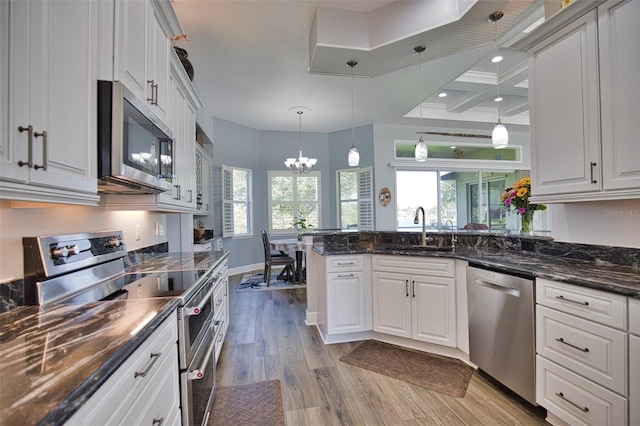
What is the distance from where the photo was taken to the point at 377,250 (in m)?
2.86

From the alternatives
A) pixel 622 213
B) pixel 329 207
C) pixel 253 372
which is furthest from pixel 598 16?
pixel 329 207

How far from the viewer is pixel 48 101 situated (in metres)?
0.91

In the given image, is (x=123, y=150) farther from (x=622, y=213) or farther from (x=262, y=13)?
(x=622, y=213)

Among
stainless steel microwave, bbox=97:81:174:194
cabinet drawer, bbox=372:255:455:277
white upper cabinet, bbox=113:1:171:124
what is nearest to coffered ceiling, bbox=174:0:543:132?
white upper cabinet, bbox=113:1:171:124

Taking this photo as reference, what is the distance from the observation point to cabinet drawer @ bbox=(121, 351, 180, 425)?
91cm

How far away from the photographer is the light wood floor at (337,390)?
1.79 meters

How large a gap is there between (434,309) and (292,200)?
4.86 metres

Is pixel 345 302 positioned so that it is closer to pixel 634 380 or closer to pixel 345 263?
pixel 345 263

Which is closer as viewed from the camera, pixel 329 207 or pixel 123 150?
pixel 123 150

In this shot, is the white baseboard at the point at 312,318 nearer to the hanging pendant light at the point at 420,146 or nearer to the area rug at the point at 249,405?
the area rug at the point at 249,405

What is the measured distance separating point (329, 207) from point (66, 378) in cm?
648

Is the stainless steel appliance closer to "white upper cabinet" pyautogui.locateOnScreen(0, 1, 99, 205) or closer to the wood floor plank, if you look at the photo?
"white upper cabinet" pyautogui.locateOnScreen(0, 1, 99, 205)

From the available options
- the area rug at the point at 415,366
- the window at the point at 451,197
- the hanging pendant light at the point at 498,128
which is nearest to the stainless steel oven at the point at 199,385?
the area rug at the point at 415,366

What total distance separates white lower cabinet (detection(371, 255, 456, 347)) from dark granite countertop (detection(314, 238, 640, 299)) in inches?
4.4
